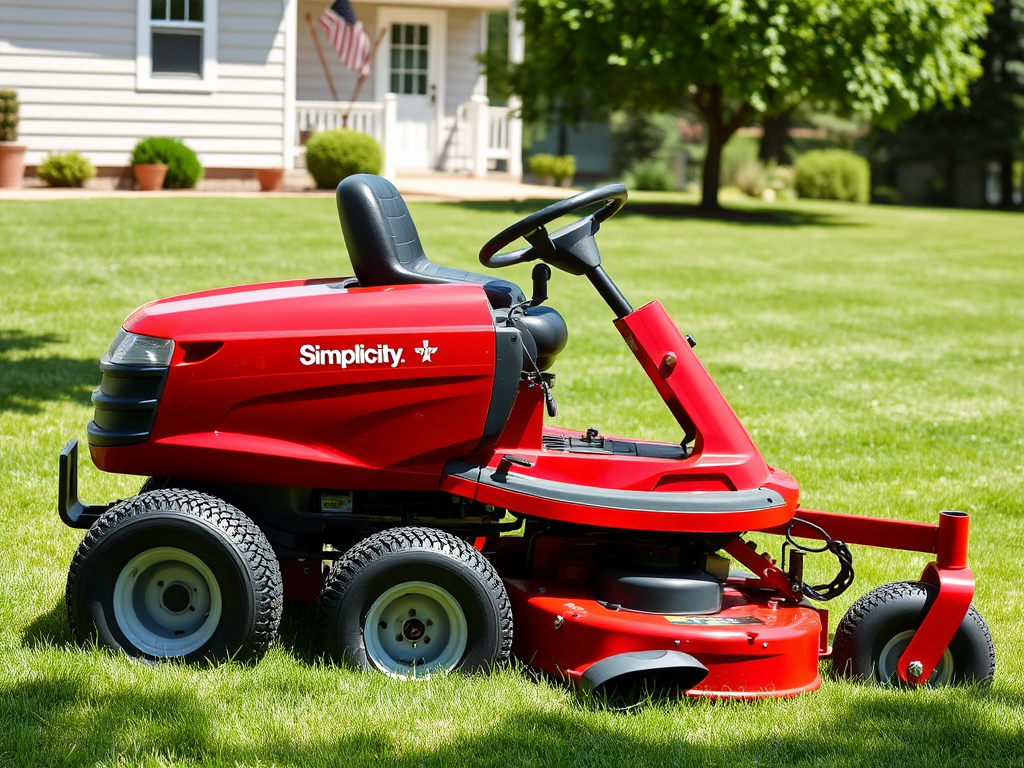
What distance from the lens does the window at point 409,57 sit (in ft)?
77.3

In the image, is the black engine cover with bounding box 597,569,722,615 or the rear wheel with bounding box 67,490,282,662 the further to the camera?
the black engine cover with bounding box 597,569,722,615

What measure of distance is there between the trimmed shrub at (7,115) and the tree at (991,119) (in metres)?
23.9

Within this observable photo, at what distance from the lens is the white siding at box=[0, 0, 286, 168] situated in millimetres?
18516

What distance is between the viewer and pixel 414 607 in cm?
376

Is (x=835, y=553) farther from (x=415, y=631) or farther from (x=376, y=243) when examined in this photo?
(x=376, y=243)

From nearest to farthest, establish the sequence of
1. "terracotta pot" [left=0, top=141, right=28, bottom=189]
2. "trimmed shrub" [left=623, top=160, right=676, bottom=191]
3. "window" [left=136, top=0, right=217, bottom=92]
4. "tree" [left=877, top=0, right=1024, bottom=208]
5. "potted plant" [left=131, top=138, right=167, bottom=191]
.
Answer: "terracotta pot" [left=0, top=141, right=28, bottom=189], "potted plant" [left=131, top=138, right=167, bottom=191], "window" [left=136, top=0, right=217, bottom=92], "tree" [left=877, top=0, right=1024, bottom=208], "trimmed shrub" [left=623, top=160, right=676, bottom=191]

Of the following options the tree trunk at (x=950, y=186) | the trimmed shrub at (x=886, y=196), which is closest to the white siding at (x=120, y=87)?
the trimmed shrub at (x=886, y=196)

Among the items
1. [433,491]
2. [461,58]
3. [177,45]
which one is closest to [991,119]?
[461,58]

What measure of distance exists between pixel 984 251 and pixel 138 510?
17491 millimetres

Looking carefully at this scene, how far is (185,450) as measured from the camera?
3.74 m

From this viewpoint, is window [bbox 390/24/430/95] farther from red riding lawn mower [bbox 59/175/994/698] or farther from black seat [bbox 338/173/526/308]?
red riding lawn mower [bbox 59/175/994/698]

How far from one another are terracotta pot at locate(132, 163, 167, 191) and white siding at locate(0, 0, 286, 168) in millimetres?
623

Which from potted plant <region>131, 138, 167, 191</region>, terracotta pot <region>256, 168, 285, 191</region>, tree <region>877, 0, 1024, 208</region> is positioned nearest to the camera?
potted plant <region>131, 138, 167, 191</region>

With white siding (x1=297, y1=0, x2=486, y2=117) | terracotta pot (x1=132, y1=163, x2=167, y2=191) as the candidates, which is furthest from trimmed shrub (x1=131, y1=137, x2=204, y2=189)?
white siding (x1=297, y1=0, x2=486, y2=117)
